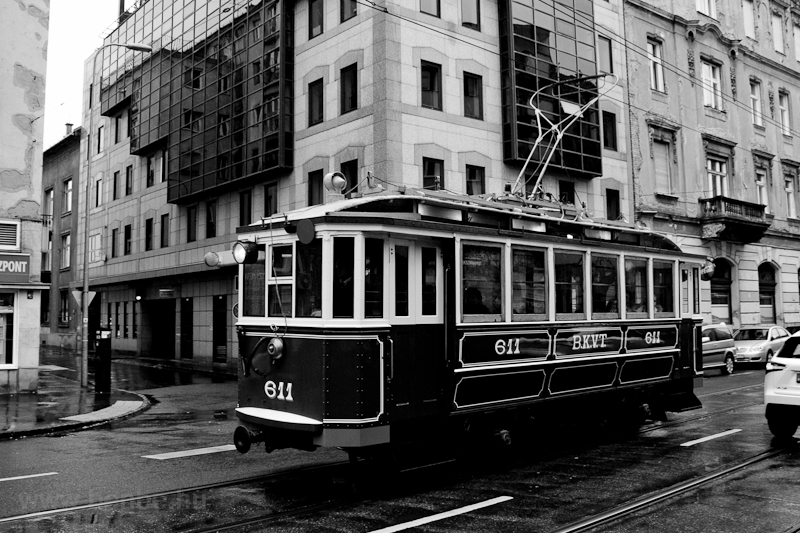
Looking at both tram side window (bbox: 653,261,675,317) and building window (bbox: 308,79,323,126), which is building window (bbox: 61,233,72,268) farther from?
tram side window (bbox: 653,261,675,317)

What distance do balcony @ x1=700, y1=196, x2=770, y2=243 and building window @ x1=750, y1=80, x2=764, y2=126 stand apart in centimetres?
562

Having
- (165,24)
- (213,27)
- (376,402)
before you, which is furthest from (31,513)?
(165,24)

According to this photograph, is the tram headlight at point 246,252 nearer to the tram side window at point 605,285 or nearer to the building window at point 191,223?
the tram side window at point 605,285

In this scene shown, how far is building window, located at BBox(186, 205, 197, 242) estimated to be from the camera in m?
31.0

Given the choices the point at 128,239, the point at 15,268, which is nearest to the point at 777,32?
the point at 128,239

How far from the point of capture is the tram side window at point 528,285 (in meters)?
9.36

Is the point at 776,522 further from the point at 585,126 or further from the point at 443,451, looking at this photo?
the point at 585,126

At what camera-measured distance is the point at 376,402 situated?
774 cm

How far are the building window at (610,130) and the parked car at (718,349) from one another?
7947 millimetres

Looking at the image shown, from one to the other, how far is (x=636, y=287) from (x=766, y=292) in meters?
27.2

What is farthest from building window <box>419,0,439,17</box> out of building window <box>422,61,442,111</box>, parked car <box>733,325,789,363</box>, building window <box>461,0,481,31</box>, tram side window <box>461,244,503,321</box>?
parked car <box>733,325,789,363</box>

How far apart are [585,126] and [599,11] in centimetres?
528

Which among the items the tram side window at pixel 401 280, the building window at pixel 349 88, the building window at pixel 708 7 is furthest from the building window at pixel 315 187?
the building window at pixel 708 7

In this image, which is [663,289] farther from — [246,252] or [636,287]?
[246,252]
